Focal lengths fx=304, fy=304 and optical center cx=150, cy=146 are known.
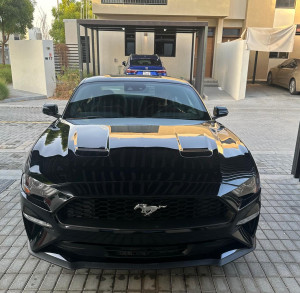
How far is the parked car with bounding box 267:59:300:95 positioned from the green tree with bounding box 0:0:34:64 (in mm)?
16896

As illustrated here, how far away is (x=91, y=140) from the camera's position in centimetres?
273

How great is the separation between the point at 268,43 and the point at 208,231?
12965 mm

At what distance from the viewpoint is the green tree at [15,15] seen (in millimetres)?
19609

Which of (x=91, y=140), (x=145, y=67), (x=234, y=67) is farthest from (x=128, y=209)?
(x=234, y=67)

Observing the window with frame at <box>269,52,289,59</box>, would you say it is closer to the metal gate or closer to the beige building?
the beige building

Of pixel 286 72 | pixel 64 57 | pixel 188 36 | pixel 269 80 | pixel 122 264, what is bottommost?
pixel 269 80

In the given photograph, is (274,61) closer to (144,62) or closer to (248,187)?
(144,62)

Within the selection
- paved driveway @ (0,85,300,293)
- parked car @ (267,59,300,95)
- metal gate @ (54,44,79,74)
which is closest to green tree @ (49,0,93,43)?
metal gate @ (54,44,79,74)

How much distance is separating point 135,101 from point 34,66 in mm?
11028

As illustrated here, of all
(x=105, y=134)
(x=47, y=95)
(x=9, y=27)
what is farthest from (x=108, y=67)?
Result: (x=105, y=134)

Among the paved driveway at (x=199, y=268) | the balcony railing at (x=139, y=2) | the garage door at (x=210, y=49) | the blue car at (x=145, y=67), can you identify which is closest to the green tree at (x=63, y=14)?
the balcony railing at (x=139, y=2)

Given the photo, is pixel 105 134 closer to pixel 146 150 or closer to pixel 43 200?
pixel 146 150

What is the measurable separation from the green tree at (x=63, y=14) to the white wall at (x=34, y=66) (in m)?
23.1

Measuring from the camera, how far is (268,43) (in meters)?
13.1
